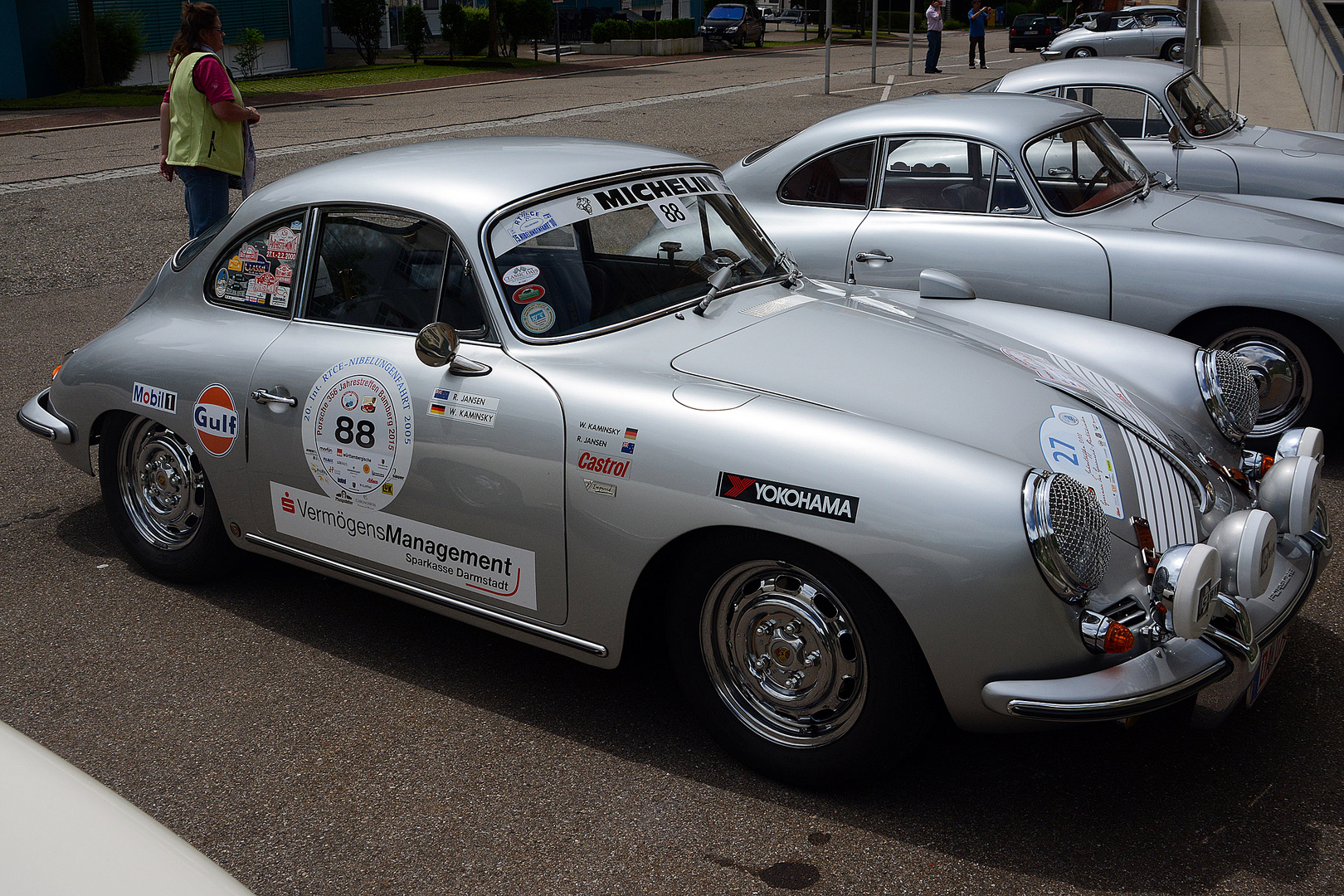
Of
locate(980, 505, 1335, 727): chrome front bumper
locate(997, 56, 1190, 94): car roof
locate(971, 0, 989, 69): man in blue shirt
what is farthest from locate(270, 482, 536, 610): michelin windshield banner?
locate(971, 0, 989, 69): man in blue shirt

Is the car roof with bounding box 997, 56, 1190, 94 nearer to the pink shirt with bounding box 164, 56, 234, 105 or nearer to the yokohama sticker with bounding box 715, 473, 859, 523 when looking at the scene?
the pink shirt with bounding box 164, 56, 234, 105

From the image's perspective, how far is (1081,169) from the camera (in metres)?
5.77

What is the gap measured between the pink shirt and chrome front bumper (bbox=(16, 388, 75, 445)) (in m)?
2.86

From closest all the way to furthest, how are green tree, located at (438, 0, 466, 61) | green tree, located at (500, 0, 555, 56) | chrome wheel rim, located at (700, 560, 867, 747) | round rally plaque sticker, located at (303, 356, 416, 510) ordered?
chrome wheel rim, located at (700, 560, 867, 747) → round rally plaque sticker, located at (303, 356, 416, 510) → green tree, located at (438, 0, 466, 61) → green tree, located at (500, 0, 555, 56)

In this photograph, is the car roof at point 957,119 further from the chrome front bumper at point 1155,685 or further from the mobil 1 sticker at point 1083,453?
the chrome front bumper at point 1155,685

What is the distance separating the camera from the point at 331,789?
3.05 meters

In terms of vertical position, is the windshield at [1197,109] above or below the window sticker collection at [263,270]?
above

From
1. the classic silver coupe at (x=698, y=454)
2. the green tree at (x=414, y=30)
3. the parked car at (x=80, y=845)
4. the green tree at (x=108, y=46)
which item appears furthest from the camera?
the green tree at (x=414, y=30)

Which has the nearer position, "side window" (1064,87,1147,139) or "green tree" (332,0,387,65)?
"side window" (1064,87,1147,139)

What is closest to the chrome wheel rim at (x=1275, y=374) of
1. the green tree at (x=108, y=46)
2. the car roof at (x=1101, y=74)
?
the car roof at (x=1101, y=74)

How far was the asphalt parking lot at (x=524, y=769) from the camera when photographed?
2.71 meters

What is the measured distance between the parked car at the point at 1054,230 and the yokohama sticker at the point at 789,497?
2.81 metres

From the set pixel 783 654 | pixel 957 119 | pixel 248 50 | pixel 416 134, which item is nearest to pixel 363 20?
pixel 248 50

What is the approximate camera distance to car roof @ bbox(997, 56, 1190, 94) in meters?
7.39
